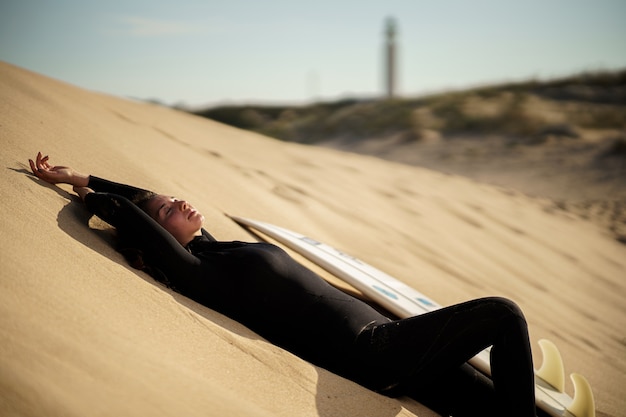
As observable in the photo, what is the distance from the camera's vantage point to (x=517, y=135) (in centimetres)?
1725

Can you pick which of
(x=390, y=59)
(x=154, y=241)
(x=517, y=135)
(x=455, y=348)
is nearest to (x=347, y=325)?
(x=455, y=348)

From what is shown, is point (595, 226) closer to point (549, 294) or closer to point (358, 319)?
point (549, 294)

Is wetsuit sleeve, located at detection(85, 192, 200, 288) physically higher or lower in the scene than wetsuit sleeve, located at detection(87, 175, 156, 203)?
lower

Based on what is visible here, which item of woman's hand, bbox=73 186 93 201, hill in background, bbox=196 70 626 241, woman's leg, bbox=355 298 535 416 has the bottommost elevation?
hill in background, bbox=196 70 626 241

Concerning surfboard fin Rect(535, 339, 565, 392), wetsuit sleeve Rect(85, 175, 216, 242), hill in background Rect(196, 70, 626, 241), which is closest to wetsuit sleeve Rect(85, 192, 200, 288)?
wetsuit sleeve Rect(85, 175, 216, 242)

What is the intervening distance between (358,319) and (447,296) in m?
1.82

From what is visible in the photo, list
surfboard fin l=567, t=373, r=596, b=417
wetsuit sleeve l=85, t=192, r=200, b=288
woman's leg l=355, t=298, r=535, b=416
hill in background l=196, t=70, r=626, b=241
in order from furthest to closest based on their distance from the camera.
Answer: hill in background l=196, t=70, r=626, b=241, surfboard fin l=567, t=373, r=596, b=417, wetsuit sleeve l=85, t=192, r=200, b=288, woman's leg l=355, t=298, r=535, b=416

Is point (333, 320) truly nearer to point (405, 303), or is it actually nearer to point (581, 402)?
point (405, 303)

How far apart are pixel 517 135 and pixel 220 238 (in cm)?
1555

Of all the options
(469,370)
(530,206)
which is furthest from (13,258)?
(530,206)

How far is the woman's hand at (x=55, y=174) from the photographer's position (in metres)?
2.72

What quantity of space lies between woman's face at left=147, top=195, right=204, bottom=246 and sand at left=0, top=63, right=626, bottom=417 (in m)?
0.24

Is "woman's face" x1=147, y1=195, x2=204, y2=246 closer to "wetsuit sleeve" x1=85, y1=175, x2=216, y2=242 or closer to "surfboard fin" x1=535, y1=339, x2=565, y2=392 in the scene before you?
"wetsuit sleeve" x1=85, y1=175, x2=216, y2=242

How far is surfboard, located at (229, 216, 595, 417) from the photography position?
8.46 feet
